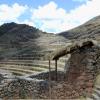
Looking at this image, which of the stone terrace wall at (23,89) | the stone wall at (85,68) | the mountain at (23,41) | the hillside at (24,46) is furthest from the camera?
the mountain at (23,41)

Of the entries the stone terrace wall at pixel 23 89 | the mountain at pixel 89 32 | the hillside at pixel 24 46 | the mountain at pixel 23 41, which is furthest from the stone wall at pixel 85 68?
the mountain at pixel 23 41

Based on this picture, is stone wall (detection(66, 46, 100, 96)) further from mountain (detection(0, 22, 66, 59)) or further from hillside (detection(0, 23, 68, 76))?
mountain (detection(0, 22, 66, 59))

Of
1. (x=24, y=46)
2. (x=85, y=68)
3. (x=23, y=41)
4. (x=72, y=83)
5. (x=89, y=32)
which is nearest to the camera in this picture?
(x=85, y=68)

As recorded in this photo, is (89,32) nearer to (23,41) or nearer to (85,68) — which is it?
(23,41)

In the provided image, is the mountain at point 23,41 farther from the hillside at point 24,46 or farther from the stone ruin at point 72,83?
the stone ruin at point 72,83

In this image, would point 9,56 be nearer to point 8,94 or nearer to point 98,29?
point 98,29

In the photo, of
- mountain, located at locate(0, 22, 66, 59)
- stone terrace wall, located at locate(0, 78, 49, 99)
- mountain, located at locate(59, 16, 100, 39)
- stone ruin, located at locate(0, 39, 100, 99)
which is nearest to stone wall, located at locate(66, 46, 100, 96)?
stone ruin, located at locate(0, 39, 100, 99)

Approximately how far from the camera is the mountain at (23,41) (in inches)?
2167

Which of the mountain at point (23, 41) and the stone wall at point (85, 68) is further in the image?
the mountain at point (23, 41)

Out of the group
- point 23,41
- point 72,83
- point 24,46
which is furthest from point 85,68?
point 23,41

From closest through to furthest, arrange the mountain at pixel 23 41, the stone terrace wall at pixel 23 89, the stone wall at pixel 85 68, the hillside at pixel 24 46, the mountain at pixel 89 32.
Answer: the stone wall at pixel 85 68, the stone terrace wall at pixel 23 89, the hillside at pixel 24 46, the mountain at pixel 89 32, the mountain at pixel 23 41

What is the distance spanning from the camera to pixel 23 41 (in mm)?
65250

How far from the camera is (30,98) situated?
25188 millimetres

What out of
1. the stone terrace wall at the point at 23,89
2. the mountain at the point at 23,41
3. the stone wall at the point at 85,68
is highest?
the mountain at the point at 23,41
